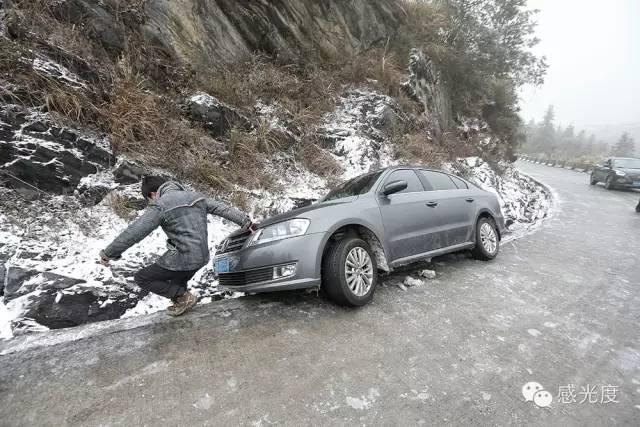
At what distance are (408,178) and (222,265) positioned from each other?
2617 millimetres

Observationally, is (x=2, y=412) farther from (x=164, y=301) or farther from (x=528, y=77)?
(x=528, y=77)

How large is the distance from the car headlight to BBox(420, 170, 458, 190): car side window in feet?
7.53

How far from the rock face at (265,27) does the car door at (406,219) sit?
4984 mm

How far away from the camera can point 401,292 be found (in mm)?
4211

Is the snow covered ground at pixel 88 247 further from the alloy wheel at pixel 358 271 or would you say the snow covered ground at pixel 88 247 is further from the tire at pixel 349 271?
the alloy wheel at pixel 358 271

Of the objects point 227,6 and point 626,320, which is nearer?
point 626,320

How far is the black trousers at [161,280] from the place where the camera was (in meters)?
3.28

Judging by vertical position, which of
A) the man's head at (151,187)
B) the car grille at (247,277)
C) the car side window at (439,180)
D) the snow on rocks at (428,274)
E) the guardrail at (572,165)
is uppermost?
the man's head at (151,187)

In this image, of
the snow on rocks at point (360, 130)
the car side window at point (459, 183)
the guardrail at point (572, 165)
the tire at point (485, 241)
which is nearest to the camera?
the tire at point (485, 241)

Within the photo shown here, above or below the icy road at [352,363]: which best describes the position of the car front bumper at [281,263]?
above

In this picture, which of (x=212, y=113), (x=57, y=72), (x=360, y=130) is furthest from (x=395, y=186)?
(x=57, y=72)

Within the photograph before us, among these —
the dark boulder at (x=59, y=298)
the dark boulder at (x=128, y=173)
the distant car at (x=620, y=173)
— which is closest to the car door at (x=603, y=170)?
the distant car at (x=620, y=173)

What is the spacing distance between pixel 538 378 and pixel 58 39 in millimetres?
7074

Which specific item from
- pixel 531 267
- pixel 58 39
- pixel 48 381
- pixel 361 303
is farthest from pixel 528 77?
pixel 48 381
